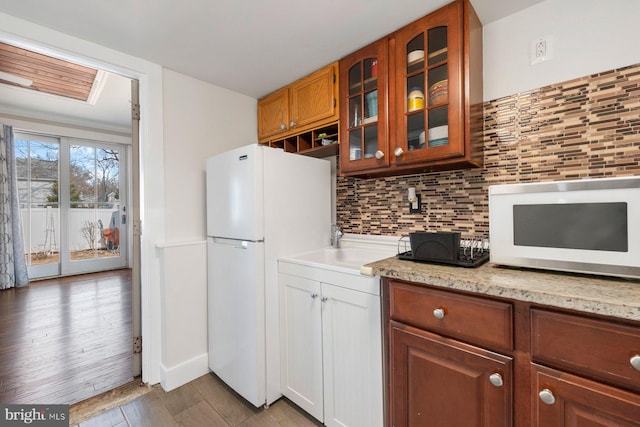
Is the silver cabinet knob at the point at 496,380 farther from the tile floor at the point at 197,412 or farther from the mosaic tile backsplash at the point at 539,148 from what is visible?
the tile floor at the point at 197,412

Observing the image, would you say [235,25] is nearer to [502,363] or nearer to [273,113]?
[273,113]

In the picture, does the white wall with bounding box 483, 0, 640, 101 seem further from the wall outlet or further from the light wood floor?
the light wood floor

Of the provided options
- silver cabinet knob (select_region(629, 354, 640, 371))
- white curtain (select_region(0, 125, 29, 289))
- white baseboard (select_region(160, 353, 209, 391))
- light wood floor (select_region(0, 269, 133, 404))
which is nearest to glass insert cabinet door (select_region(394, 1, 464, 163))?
silver cabinet knob (select_region(629, 354, 640, 371))

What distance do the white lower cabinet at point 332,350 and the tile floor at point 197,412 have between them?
0.31ft

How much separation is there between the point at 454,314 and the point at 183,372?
188cm

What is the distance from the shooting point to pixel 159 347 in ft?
6.38

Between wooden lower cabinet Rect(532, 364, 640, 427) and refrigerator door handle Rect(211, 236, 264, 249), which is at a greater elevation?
refrigerator door handle Rect(211, 236, 264, 249)

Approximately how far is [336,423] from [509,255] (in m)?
1.18

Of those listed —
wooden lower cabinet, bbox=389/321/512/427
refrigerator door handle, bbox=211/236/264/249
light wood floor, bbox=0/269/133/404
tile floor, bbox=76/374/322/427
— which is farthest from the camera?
light wood floor, bbox=0/269/133/404

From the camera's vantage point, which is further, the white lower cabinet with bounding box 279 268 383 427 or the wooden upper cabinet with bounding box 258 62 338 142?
the wooden upper cabinet with bounding box 258 62 338 142

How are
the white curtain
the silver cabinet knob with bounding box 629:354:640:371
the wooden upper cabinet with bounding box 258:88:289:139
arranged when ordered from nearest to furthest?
the silver cabinet knob with bounding box 629:354:640:371 < the wooden upper cabinet with bounding box 258:88:289:139 < the white curtain

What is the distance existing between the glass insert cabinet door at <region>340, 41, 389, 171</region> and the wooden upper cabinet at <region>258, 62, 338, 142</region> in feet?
0.37

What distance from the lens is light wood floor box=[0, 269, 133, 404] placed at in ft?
6.12

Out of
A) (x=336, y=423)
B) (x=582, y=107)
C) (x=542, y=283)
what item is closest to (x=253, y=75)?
(x=582, y=107)
